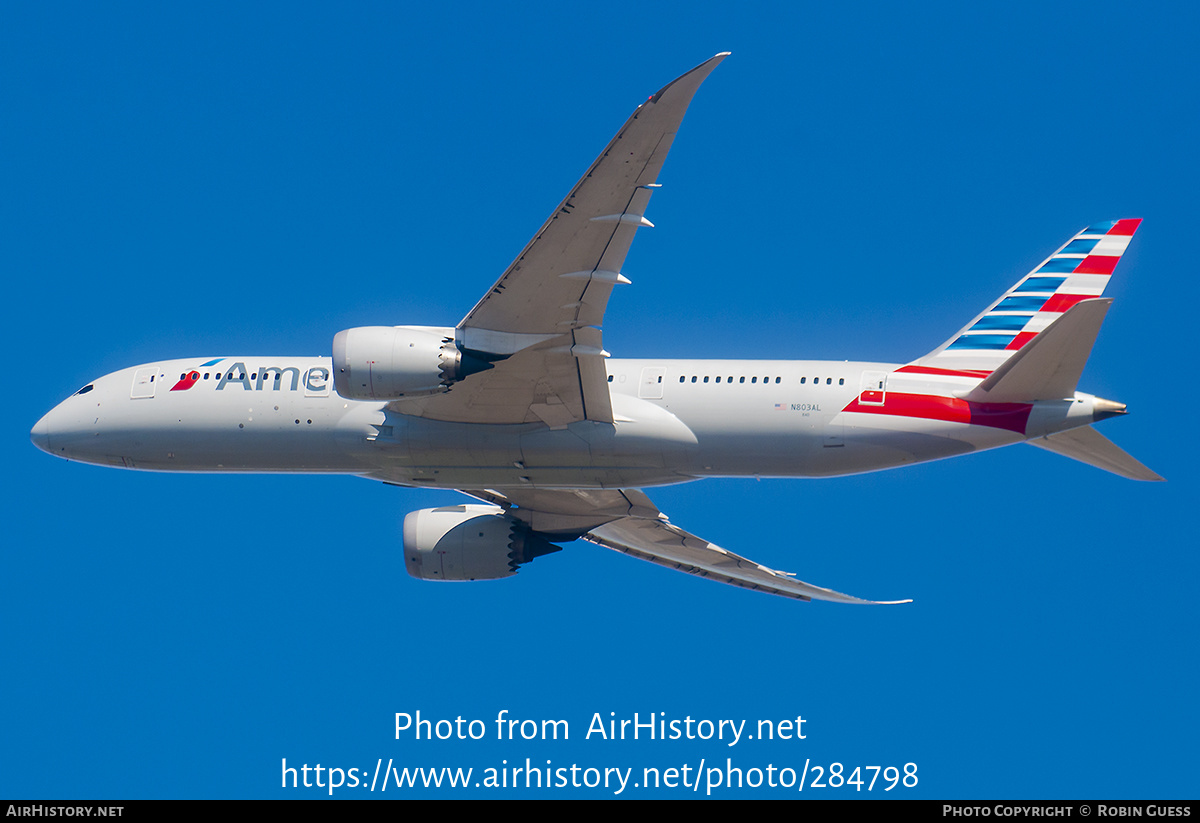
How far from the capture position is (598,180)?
81.6 ft

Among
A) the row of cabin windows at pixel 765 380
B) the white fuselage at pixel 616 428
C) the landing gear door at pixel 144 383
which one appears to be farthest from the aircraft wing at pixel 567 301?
the landing gear door at pixel 144 383

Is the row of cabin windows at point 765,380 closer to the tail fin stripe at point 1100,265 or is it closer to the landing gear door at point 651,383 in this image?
the landing gear door at point 651,383

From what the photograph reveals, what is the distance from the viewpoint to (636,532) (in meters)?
38.3

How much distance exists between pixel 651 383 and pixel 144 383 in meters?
12.4

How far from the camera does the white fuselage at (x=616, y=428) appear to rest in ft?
97.9

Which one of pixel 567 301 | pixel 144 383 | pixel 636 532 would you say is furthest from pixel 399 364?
pixel 636 532

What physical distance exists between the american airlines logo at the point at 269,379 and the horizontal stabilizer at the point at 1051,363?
14.8m

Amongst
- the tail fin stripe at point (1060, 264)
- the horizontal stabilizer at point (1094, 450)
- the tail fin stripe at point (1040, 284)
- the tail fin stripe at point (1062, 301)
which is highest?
the tail fin stripe at point (1060, 264)

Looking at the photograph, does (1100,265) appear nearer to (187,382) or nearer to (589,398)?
(589,398)

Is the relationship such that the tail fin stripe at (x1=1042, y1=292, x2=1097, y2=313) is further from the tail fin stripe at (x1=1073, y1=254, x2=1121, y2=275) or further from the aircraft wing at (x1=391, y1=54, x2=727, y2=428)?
the aircraft wing at (x1=391, y1=54, x2=727, y2=428)

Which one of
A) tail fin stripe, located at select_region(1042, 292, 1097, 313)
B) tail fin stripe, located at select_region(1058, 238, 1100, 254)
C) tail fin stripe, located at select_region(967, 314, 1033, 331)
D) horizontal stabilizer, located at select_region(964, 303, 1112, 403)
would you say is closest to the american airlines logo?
horizontal stabilizer, located at select_region(964, 303, 1112, 403)

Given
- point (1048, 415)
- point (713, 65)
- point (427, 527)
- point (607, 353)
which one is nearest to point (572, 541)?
point (427, 527)

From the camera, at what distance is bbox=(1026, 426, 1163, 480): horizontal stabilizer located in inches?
1146

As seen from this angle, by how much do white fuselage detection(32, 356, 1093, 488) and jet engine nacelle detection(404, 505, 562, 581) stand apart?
4249 millimetres
